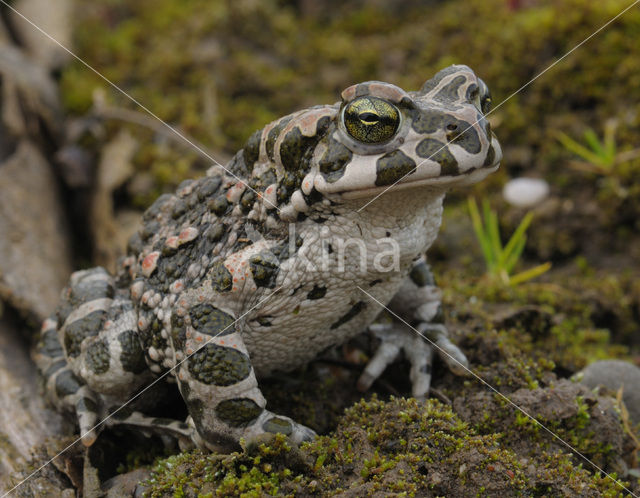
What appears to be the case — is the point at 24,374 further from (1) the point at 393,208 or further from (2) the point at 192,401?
(1) the point at 393,208

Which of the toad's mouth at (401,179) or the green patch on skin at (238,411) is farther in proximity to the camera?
the green patch on skin at (238,411)

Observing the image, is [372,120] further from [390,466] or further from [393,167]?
[390,466]

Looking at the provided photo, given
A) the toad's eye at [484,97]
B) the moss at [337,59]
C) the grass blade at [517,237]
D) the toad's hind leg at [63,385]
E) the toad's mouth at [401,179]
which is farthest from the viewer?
the moss at [337,59]

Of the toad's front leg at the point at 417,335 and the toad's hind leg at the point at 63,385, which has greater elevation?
the toad's hind leg at the point at 63,385

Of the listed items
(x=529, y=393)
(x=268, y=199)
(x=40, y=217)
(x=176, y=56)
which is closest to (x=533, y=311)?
(x=529, y=393)

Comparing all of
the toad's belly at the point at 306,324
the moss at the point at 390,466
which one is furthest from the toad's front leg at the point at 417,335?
the moss at the point at 390,466

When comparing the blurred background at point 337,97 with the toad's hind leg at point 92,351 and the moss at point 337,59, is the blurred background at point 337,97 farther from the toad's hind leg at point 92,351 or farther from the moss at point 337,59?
the toad's hind leg at point 92,351

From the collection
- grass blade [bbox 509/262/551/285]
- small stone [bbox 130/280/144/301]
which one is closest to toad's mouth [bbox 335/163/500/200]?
small stone [bbox 130/280/144/301]
